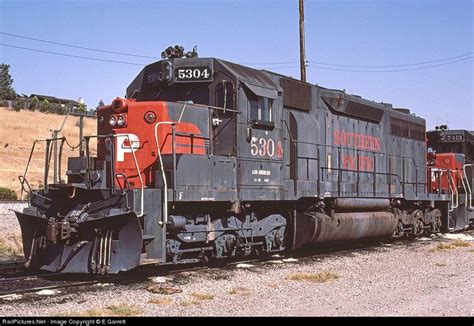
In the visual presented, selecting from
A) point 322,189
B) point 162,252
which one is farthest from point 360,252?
point 162,252

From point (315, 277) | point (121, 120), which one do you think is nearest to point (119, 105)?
point (121, 120)

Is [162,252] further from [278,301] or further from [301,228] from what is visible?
[301,228]

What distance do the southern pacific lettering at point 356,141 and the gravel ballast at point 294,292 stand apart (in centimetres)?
342

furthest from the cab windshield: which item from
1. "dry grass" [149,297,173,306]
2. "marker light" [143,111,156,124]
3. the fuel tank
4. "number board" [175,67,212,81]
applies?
"dry grass" [149,297,173,306]

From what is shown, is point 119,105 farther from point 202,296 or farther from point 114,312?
point 114,312

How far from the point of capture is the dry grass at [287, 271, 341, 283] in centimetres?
905

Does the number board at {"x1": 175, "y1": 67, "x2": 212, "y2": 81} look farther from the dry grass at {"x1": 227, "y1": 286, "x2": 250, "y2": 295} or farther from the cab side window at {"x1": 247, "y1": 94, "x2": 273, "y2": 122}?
the dry grass at {"x1": 227, "y1": 286, "x2": 250, "y2": 295}

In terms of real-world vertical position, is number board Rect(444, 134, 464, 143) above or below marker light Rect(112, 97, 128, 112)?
above

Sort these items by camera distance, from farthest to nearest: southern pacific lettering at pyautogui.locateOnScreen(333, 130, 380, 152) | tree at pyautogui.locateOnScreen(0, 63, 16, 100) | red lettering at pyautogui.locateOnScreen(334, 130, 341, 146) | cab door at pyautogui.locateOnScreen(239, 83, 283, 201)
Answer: tree at pyautogui.locateOnScreen(0, 63, 16, 100) → southern pacific lettering at pyautogui.locateOnScreen(333, 130, 380, 152) → red lettering at pyautogui.locateOnScreen(334, 130, 341, 146) → cab door at pyautogui.locateOnScreen(239, 83, 283, 201)

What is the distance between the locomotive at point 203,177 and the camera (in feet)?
27.8

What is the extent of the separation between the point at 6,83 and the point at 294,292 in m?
80.5

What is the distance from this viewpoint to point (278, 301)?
7199mm

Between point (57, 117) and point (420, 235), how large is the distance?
5182 centimetres

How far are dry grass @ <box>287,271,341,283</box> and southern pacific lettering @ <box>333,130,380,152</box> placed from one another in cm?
495
